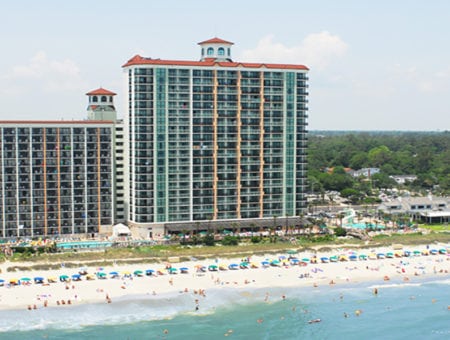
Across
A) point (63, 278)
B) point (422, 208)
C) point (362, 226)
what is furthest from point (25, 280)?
point (422, 208)

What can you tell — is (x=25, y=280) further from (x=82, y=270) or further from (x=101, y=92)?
(x=101, y=92)

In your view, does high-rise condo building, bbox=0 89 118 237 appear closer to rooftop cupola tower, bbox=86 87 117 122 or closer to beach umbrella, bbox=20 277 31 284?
rooftop cupola tower, bbox=86 87 117 122

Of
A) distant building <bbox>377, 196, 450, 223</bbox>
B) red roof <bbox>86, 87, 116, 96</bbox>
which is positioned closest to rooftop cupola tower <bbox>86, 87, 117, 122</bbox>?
red roof <bbox>86, 87, 116, 96</bbox>

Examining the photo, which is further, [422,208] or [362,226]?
[422,208]

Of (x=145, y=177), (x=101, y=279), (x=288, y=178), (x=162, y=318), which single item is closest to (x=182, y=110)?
(x=145, y=177)

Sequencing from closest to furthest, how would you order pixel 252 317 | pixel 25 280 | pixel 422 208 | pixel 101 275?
pixel 252 317, pixel 25 280, pixel 101 275, pixel 422 208

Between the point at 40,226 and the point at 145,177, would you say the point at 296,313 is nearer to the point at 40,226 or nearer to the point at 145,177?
the point at 145,177
